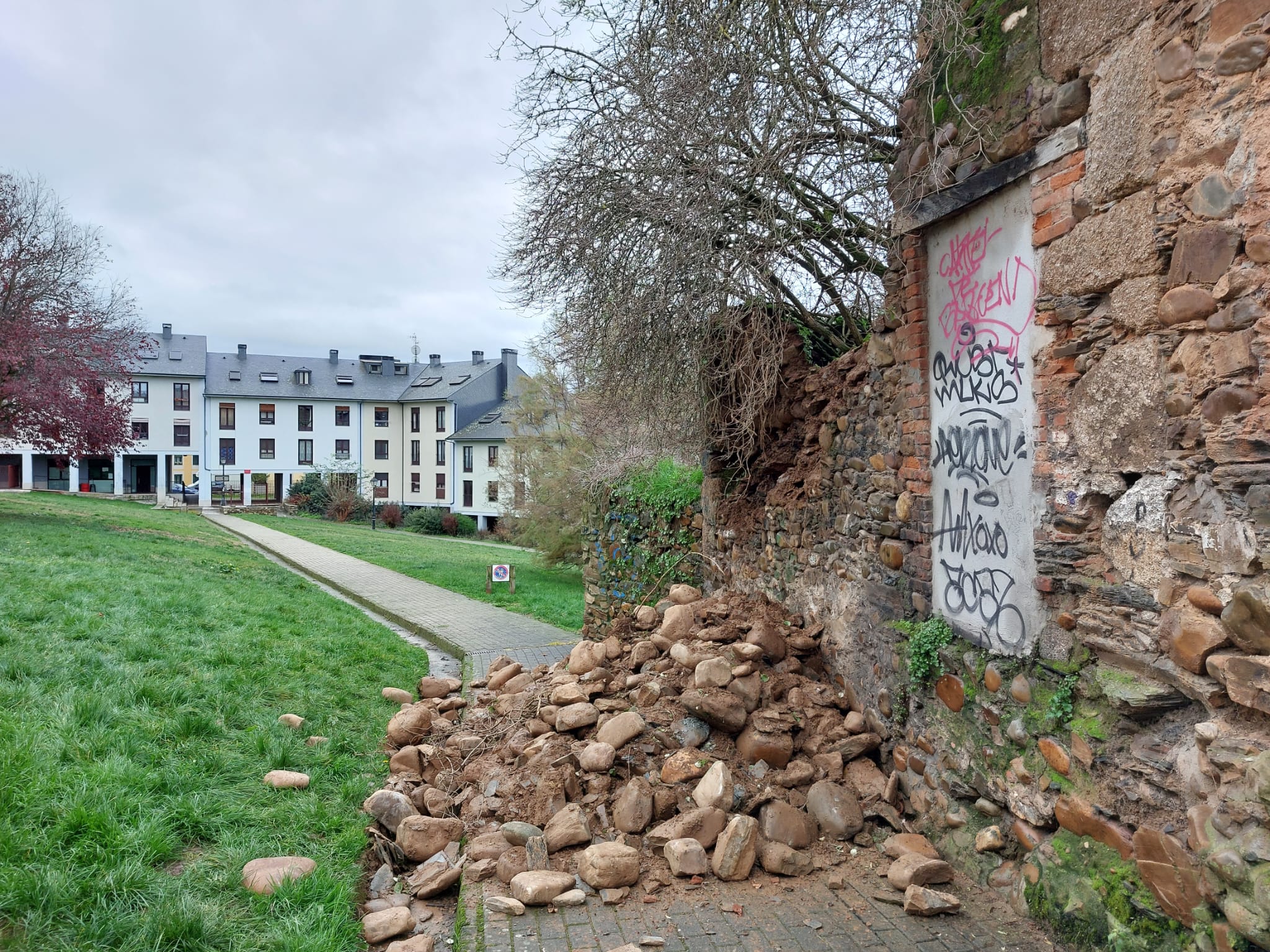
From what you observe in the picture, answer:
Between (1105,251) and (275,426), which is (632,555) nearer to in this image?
(1105,251)

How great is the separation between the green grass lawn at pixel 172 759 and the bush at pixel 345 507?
1286 inches

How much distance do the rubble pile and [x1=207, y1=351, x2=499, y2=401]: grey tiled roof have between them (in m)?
45.0

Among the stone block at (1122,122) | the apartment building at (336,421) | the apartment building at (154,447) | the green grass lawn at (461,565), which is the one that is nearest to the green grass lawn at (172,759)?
the stone block at (1122,122)

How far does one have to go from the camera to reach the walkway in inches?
397

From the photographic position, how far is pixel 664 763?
455 centimetres

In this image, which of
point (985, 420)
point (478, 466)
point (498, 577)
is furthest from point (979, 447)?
point (478, 466)

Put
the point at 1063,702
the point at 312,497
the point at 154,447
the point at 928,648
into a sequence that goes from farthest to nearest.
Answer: the point at 154,447, the point at 312,497, the point at 928,648, the point at 1063,702

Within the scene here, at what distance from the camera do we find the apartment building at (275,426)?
48281mm

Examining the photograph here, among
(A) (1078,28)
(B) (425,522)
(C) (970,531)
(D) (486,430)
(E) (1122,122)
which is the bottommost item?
(B) (425,522)

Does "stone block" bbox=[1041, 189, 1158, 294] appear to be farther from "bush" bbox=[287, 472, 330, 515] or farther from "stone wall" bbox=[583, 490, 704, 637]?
"bush" bbox=[287, 472, 330, 515]

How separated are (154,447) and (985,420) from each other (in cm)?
5462

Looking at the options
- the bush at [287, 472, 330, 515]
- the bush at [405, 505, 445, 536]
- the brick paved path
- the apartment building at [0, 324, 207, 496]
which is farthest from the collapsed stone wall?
the apartment building at [0, 324, 207, 496]

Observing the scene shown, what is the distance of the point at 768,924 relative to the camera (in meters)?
3.50

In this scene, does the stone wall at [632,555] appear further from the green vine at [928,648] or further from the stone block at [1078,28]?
the stone block at [1078,28]
